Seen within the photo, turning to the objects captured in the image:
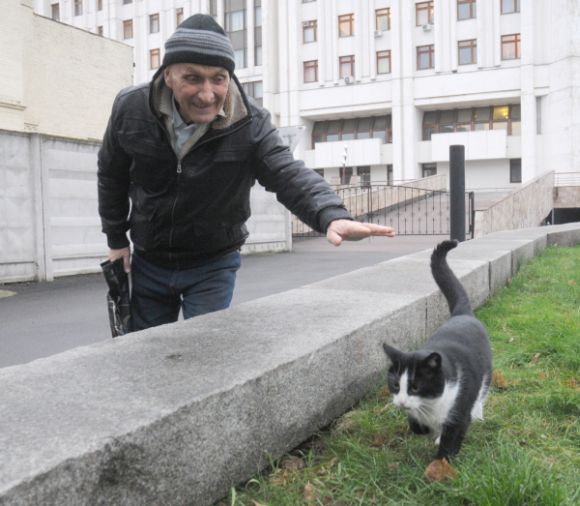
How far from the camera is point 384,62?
44.6 m

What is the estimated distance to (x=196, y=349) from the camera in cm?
265

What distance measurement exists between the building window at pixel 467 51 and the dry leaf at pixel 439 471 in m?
43.7

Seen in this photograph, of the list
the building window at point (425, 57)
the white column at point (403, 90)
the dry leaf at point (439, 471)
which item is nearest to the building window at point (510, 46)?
the building window at point (425, 57)

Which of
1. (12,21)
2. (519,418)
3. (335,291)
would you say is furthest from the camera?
(12,21)

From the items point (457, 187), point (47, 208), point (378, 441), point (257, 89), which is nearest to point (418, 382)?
point (378, 441)

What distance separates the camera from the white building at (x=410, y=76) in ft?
132

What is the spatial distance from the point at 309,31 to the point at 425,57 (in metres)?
8.87

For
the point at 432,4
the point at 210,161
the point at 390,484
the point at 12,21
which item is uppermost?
the point at 432,4

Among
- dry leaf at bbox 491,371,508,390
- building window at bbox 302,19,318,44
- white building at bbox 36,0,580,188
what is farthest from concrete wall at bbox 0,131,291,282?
building window at bbox 302,19,318,44

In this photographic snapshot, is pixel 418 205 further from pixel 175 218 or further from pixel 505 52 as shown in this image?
pixel 175 218

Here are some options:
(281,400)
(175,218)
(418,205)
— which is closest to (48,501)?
(281,400)

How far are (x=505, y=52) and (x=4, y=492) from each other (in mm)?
44766

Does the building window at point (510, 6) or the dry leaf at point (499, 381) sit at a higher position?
the building window at point (510, 6)

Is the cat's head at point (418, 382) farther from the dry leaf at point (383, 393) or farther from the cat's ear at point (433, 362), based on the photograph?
the dry leaf at point (383, 393)
